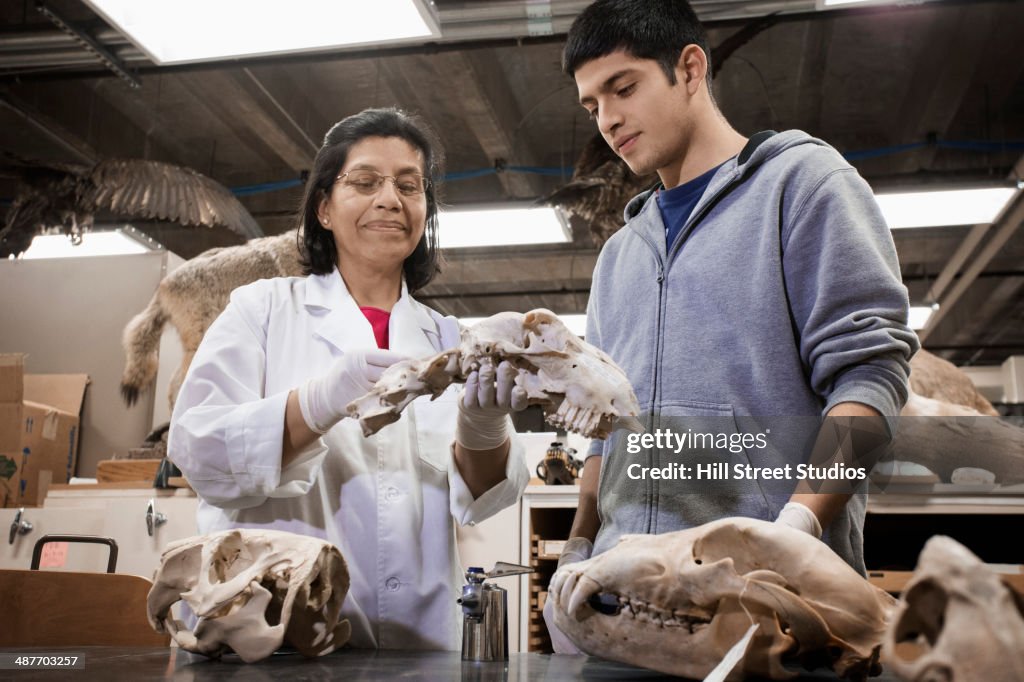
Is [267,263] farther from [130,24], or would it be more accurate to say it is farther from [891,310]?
[891,310]

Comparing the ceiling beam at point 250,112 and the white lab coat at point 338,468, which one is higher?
the ceiling beam at point 250,112

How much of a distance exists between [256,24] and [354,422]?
1961 millimetres

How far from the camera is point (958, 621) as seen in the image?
1.71 ft

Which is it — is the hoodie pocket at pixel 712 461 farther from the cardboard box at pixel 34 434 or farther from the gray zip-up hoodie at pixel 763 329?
the cardboard box at pixel 34 434

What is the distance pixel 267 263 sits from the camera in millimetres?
3678

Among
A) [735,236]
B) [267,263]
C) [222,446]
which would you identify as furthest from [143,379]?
[735,236]

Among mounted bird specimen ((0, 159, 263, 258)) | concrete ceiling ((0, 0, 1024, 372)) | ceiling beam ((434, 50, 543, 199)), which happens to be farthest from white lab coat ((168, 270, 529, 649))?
ceiling beam ((434, 50, 543, 199))

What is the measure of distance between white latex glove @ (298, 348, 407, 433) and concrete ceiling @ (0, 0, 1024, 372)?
8.57ft

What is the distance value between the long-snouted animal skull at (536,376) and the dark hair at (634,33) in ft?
1.61

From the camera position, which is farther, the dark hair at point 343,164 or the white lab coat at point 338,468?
the dark hair at point 343,164

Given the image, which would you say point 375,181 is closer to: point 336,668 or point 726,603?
point 336,668

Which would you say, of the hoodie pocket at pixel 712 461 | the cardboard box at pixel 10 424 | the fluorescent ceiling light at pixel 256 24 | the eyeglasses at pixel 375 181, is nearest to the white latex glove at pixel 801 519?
the hoodie pocket at pixel 712 461

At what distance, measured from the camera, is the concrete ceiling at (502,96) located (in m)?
4.24

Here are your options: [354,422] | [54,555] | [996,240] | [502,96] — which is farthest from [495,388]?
[996,240]
